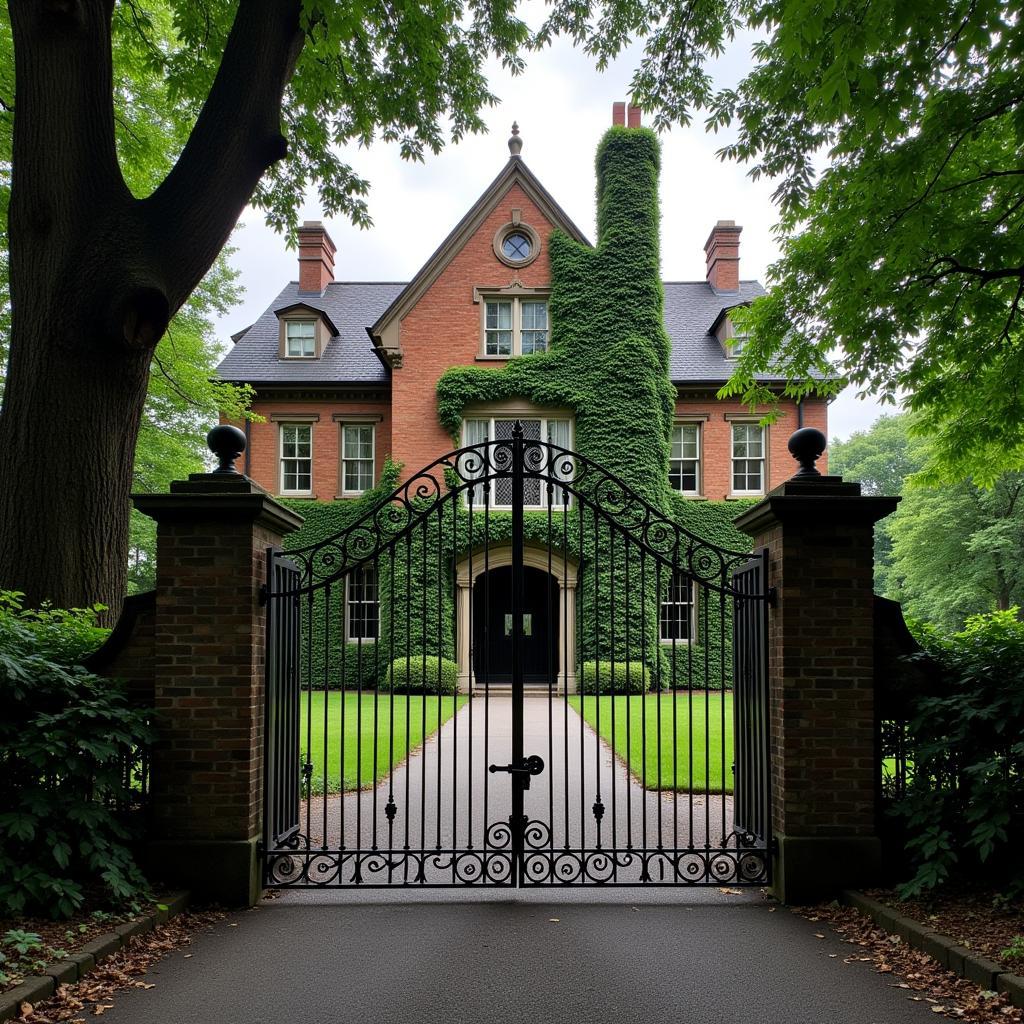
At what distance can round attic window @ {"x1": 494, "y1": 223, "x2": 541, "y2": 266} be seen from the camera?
21703 millimetres

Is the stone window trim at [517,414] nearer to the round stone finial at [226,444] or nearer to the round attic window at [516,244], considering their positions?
the round attic window at [516,244]

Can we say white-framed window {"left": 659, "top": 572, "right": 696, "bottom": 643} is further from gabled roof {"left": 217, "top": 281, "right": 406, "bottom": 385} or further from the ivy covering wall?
gabled roof {"left": 217, "top": 281, "right": 406, "bottom": 385}

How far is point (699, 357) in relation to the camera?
23.5 meters

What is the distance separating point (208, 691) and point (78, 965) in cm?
167

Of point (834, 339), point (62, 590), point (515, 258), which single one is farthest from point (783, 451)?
point (62, 590)

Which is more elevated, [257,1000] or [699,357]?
[699,357]

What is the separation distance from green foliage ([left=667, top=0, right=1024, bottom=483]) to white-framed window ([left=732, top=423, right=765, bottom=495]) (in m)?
12.3

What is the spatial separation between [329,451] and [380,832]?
54.9 feet

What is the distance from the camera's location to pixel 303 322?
24.2 meters

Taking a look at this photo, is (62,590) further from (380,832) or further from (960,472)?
(960,472)

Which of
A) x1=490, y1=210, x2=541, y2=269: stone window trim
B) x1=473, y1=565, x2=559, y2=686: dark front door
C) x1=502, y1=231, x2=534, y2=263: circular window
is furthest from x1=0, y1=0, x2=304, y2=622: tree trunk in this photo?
x1=502, y1=231, x2=534, y2=263: circular window

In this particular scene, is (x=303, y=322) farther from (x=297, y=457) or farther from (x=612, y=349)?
(x=612, y=349)

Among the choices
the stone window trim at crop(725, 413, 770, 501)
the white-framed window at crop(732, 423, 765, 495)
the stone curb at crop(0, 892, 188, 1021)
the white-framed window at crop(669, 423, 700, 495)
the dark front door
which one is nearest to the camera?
the stone curb at crop(0, 892, 188, 1021)

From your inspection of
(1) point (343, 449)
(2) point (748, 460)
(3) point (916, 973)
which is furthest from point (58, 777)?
(2) point (748, 460)
